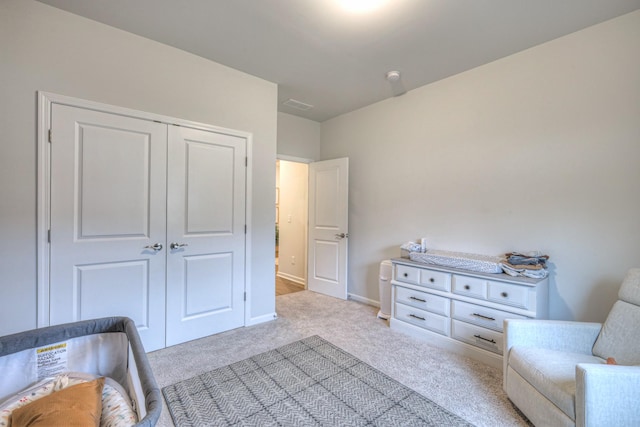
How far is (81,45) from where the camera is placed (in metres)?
2.22

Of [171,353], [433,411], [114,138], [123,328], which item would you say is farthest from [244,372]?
[114,138]

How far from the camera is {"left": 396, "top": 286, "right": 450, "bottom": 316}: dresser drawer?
8.87 feet

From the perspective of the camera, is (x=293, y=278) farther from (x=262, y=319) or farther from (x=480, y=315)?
(x=480, y=315)

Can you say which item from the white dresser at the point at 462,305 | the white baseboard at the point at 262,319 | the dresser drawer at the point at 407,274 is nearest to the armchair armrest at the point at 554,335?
the white dresser at the point at 462,305

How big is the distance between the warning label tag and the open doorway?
3453mm

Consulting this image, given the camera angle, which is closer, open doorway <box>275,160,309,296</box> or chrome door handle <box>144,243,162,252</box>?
chrome door handle <box>144,243,162,252</box>

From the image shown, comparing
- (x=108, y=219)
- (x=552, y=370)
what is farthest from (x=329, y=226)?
(x=552, y=370)

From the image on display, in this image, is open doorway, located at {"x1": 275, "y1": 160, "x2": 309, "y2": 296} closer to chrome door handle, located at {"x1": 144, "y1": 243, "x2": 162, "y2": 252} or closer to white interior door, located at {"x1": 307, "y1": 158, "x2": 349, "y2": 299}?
white interior door, located at {"x1": 307, "y1": 158, "x2": 349, "y2": 299}

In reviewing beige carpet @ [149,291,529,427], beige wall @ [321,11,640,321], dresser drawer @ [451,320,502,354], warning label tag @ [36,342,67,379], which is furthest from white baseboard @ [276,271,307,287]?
warning label tag @ [36,342,67,379]

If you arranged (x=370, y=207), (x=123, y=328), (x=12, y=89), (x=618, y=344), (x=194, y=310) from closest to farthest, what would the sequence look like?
(x=123, y=328)
(x=618, y=344)
(x=12, y=89)
(x=194, y=310)
(x=370, y=207)

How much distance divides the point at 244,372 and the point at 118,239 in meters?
1.49

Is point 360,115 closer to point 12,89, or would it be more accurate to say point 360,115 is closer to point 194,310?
point 194,310

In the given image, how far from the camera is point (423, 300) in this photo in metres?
2.85

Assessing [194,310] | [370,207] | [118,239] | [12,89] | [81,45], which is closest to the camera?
[12,89]
